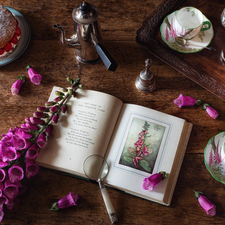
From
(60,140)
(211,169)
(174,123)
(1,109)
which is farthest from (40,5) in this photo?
(211,169)

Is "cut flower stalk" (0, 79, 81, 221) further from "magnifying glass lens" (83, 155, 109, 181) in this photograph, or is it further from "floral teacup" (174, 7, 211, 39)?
"floral teacup" (174, 7, 211, 39)

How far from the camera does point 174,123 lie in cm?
87

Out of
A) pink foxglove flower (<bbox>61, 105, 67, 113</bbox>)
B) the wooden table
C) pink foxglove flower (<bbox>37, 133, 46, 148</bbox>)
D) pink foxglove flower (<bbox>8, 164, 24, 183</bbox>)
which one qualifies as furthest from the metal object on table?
pink foxglove flower (<bbox>8, 164, 24, 183</bbox>)

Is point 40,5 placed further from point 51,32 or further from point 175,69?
point 175,69

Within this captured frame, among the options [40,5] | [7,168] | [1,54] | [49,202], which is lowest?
[49,202]

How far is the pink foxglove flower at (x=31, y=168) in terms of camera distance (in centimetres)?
80

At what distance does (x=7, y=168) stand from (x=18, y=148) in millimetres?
78

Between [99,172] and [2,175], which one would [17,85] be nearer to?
[2,175]

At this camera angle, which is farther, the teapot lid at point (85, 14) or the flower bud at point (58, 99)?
the flower bud at point (58, 99)

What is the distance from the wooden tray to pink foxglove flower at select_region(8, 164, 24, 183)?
631 mm

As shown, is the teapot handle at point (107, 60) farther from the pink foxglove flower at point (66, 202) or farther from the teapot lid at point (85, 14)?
the pink foxglove flower at point (66, 202)

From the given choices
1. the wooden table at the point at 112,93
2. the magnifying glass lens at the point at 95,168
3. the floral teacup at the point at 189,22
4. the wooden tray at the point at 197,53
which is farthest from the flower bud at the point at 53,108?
the floral teacup at the point at 189,22

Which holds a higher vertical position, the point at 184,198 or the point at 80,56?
the point at 80,56

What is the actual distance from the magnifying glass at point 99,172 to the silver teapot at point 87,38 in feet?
1.01
